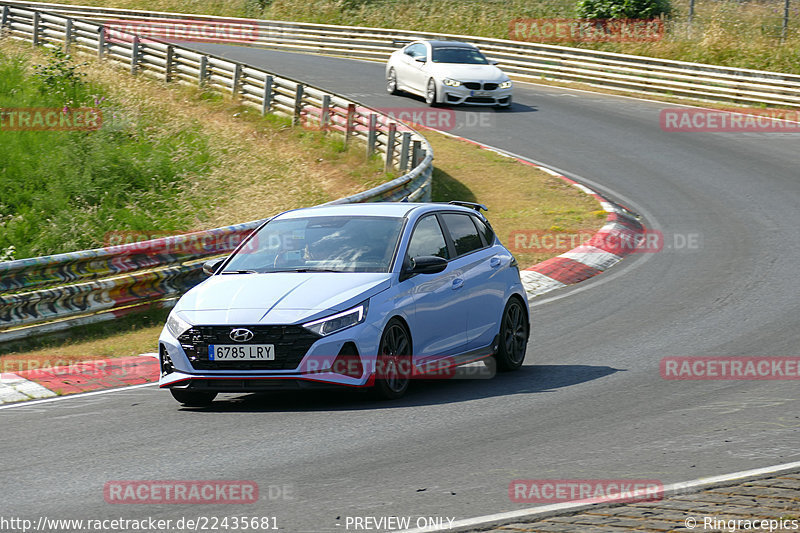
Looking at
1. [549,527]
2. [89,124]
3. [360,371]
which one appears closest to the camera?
[549,527]

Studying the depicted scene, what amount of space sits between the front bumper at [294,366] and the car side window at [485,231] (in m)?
2.59

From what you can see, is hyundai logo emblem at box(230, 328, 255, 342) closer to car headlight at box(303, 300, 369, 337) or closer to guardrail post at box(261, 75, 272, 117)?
car headlight at box(303, 300, 369, 337)

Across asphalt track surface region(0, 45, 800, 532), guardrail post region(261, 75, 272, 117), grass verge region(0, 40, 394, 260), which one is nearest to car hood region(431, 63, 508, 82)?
guardrail post region(261, 75, 272, 117)

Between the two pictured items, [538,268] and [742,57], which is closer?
[538,268]

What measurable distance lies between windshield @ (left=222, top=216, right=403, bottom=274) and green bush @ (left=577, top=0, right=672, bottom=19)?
30093 mm

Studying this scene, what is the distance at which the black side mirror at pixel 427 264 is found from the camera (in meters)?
A: 9.33

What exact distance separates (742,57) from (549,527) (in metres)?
30.6

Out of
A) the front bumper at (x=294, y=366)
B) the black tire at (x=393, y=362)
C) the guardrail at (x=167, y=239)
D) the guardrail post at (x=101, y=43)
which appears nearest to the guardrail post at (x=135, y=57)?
the guardrail at (x=167, y=239)

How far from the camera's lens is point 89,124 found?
25.6m

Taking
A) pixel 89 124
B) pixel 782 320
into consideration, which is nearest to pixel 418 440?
pixel 782 320

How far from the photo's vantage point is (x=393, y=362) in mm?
8961

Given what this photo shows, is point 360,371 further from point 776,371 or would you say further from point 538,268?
point 538,268

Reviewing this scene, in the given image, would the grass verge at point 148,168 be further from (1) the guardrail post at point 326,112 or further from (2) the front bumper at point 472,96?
(2) the front bumper at point 472,96

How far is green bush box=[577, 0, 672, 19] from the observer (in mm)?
37688
